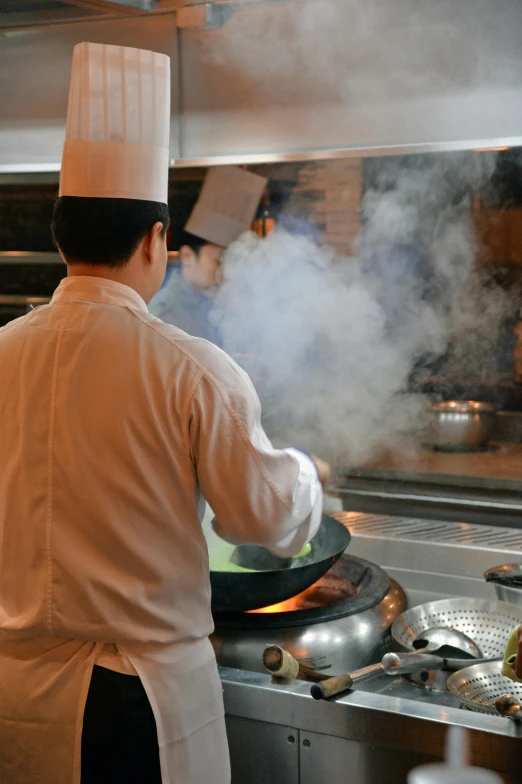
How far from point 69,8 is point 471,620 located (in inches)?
74.2

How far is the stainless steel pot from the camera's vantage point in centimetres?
268

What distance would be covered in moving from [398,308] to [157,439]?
1652mm

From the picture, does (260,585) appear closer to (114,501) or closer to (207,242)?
(114,501)

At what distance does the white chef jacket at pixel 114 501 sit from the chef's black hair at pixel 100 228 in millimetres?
47

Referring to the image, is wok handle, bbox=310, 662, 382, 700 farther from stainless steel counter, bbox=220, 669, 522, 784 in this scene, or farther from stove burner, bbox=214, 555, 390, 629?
stove burner, bbox=214, 555, 390, 629

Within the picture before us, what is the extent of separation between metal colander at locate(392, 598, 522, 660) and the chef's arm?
689mm

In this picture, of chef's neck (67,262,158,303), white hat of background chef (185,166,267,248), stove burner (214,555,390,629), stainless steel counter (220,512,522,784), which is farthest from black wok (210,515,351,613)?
white hat of background chef (185,166,267,248)

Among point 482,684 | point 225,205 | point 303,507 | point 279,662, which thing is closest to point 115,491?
point 303,507

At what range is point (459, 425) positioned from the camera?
2711 mm

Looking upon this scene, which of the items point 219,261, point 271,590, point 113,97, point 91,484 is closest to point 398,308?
point 219,261

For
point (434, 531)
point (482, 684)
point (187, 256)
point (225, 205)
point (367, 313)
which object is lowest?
point (482, 684)

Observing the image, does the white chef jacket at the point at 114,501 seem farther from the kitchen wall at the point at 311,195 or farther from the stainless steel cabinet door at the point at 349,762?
the kitchen wall at the point at 311,195

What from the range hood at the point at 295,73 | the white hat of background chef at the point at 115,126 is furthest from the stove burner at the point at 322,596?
the range hood at the point at 295,73

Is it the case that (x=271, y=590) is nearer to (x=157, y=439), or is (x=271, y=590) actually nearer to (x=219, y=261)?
(x=157, y=439)
